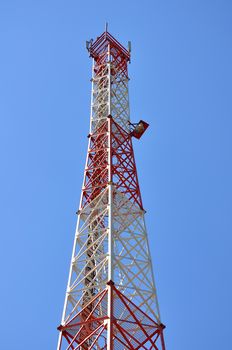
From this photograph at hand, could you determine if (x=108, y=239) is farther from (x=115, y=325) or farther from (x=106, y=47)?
(x=106, y=47)

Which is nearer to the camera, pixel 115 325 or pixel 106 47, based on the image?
pixel 115 325

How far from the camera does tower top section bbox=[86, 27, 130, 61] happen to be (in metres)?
36.3

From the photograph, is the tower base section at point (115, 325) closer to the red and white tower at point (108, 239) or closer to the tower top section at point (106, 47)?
the red and white tower at point (108, 239)

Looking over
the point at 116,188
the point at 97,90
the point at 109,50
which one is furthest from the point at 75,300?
the point at 109,50

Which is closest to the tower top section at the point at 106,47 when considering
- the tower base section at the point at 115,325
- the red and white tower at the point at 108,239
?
the red and white tower at the point at 108,239

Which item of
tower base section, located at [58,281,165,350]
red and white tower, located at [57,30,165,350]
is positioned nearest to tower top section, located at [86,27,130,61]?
red and white tower, located at [57,30,165,350]

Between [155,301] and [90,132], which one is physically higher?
[90,132]

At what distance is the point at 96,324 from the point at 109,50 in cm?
2097

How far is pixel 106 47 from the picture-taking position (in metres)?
36.5

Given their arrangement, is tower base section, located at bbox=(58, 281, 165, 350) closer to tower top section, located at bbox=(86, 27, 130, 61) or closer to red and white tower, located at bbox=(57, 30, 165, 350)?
red and white tower, located at bbox=(57, 30, 165, 350)

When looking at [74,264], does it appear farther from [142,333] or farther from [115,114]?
[115,114]

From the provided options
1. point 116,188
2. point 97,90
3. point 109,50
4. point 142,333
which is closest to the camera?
point 142,333

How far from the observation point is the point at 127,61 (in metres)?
36.6

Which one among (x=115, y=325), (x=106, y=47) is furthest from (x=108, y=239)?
(x=106, y=47)
